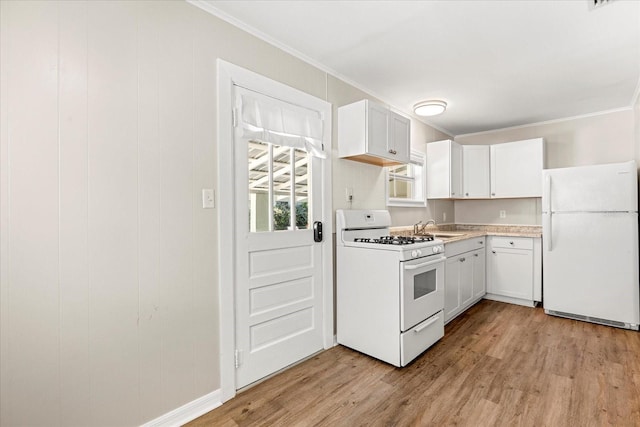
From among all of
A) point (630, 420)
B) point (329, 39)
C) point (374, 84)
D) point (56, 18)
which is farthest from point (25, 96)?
point (630, 420)

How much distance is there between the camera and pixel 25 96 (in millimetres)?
1318

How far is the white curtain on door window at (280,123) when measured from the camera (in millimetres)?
2135

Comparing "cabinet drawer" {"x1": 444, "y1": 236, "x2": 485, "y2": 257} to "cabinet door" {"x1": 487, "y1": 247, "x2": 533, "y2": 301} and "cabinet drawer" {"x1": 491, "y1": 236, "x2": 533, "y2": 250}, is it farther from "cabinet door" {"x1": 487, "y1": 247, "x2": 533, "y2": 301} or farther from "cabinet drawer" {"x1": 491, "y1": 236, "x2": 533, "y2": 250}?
"cabinet door" {"x1": 487, "y1": 247, "x2": 533, "y2": 301}

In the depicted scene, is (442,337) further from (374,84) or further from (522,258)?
(374,84)

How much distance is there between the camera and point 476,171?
448cm

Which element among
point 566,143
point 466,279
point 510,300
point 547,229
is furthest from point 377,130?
point 566,143

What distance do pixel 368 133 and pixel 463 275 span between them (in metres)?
2.10

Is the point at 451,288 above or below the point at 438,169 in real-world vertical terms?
below

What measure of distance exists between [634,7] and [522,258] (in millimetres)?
2829

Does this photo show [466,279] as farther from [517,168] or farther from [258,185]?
[258,185]

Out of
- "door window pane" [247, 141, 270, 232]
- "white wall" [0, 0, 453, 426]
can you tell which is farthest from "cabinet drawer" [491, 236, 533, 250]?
"white wall" [0, 0, 453, 426]

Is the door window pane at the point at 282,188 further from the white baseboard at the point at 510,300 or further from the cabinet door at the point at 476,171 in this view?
the white baseboard at the point at 510,300

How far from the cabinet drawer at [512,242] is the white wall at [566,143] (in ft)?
2.23

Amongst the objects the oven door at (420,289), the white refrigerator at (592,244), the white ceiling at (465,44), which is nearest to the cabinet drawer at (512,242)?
the white refrigerator at (592,244)
